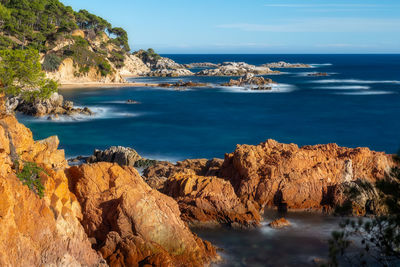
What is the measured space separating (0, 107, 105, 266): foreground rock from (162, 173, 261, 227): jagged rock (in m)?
6.44

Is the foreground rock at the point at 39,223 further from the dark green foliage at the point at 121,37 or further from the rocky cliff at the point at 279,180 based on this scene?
the dark green foliage at the point at 121,37

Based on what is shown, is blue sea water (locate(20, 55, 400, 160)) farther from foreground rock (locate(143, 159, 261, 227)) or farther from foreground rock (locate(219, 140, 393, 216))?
foreground rock (locate(143, 159, 261, 227))

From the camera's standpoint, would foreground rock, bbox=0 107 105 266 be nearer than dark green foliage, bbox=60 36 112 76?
Yes

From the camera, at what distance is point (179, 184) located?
22.1 m

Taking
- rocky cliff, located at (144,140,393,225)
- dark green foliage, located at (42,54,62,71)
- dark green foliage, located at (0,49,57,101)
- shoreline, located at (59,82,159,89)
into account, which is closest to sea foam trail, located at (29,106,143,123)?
dark green foliage, located at (0,49,57,101)

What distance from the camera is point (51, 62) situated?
94.1 meters

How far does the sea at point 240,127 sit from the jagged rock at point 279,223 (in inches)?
17.5

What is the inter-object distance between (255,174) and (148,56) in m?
151

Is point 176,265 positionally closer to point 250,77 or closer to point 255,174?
point 255,174

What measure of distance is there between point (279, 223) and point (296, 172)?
3.86m

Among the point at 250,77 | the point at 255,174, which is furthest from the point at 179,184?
the point at 250,77

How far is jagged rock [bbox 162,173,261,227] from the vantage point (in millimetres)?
20453

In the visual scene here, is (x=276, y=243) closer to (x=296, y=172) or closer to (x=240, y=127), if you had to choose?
(x=296, y=172)

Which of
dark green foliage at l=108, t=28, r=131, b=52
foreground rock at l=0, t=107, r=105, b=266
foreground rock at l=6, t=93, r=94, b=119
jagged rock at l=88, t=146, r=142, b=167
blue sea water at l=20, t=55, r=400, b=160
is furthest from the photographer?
dark green foliage at l=108, t=28, r=131, b=52
